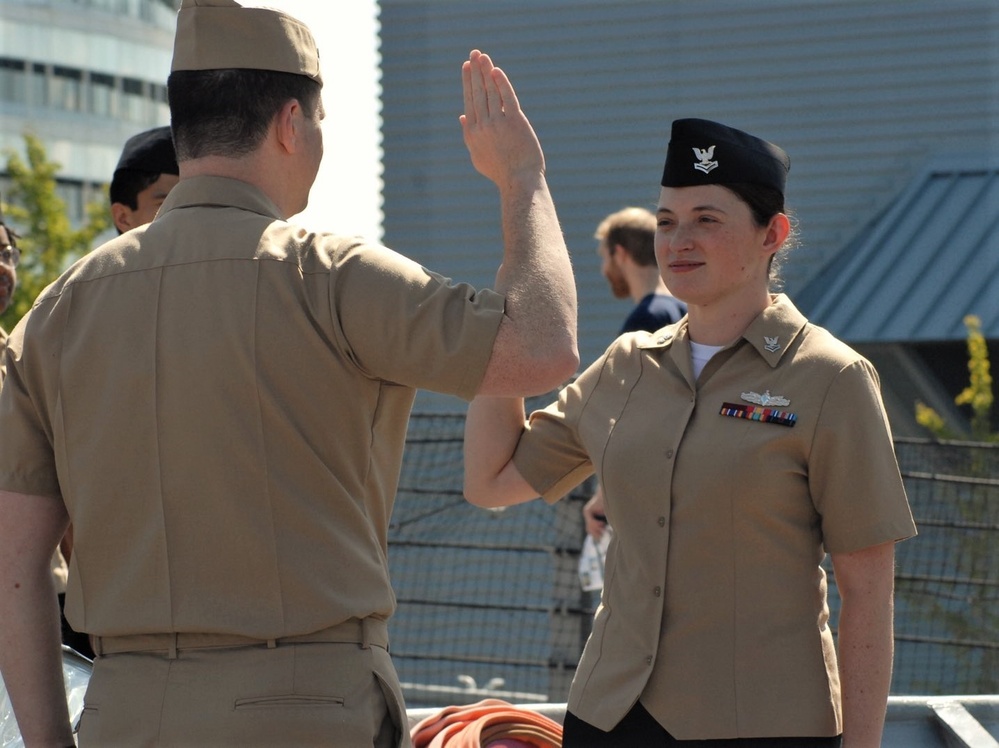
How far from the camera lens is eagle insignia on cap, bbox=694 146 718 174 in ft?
9.77

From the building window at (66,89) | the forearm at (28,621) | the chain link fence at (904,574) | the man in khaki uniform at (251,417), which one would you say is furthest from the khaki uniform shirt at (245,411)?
the building window at (66,89)

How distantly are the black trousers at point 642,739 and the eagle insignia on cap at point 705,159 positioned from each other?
1155 mm

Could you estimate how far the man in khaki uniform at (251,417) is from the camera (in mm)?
2145

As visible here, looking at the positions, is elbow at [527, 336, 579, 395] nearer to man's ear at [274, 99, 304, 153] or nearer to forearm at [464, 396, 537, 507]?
man's ear at [274, 99, 304, 153]

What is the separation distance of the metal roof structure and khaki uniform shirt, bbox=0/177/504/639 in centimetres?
996

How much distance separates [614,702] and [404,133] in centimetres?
1197

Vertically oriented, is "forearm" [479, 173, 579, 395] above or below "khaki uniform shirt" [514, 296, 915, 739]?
above

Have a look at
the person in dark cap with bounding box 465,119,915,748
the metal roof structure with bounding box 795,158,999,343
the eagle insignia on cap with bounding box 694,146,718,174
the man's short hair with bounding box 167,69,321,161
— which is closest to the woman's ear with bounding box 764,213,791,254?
the person in dark cap with bounding box 465,119,915,748

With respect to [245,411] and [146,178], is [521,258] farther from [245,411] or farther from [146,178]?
[146,178]

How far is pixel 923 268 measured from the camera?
39.5ft

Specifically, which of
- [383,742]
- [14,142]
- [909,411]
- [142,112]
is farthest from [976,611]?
[142,112]

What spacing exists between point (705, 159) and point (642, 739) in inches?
48.8

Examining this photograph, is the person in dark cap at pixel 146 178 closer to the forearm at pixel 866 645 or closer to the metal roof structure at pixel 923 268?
the forearm at pixel 866 645

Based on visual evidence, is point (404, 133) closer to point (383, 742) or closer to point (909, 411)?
point (909, 411)
